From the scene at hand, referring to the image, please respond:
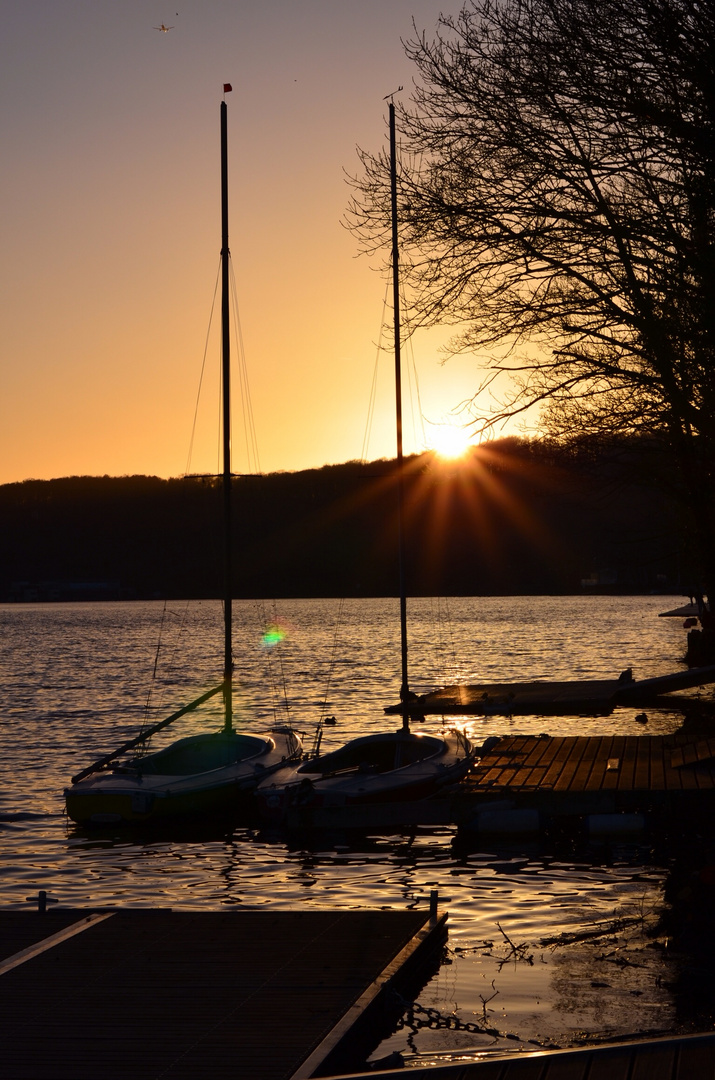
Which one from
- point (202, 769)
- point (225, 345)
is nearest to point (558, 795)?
point (202, 769)

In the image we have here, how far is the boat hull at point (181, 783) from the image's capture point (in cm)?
2153

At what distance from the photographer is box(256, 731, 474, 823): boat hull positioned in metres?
20.5

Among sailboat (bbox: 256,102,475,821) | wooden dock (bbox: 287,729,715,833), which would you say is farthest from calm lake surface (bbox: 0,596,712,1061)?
sailboat (bbox: 256,102,475,821)

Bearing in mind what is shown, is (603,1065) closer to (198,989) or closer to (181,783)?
(198,989)

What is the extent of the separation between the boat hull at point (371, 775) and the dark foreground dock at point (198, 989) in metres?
7.86

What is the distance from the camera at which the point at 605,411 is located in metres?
15.8

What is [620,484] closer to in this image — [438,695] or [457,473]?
[457,473]

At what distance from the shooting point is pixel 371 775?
70.2 feet

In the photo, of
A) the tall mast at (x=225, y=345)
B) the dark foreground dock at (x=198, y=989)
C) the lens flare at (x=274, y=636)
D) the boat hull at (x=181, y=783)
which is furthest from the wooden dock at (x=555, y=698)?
the lens flare at (x=274, y=636)

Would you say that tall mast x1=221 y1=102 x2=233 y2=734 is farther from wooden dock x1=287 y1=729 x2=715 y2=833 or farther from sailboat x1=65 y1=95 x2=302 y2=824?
wooden dock x1=287 y1=729 x2=715 y2=833

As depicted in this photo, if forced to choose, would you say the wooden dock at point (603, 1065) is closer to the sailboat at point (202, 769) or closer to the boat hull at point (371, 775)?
the boat hull at point (371, 775)

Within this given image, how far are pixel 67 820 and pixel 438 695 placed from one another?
63.5 ft

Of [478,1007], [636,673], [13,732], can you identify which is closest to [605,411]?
[478,1007]

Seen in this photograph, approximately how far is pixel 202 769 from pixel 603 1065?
722 inches
